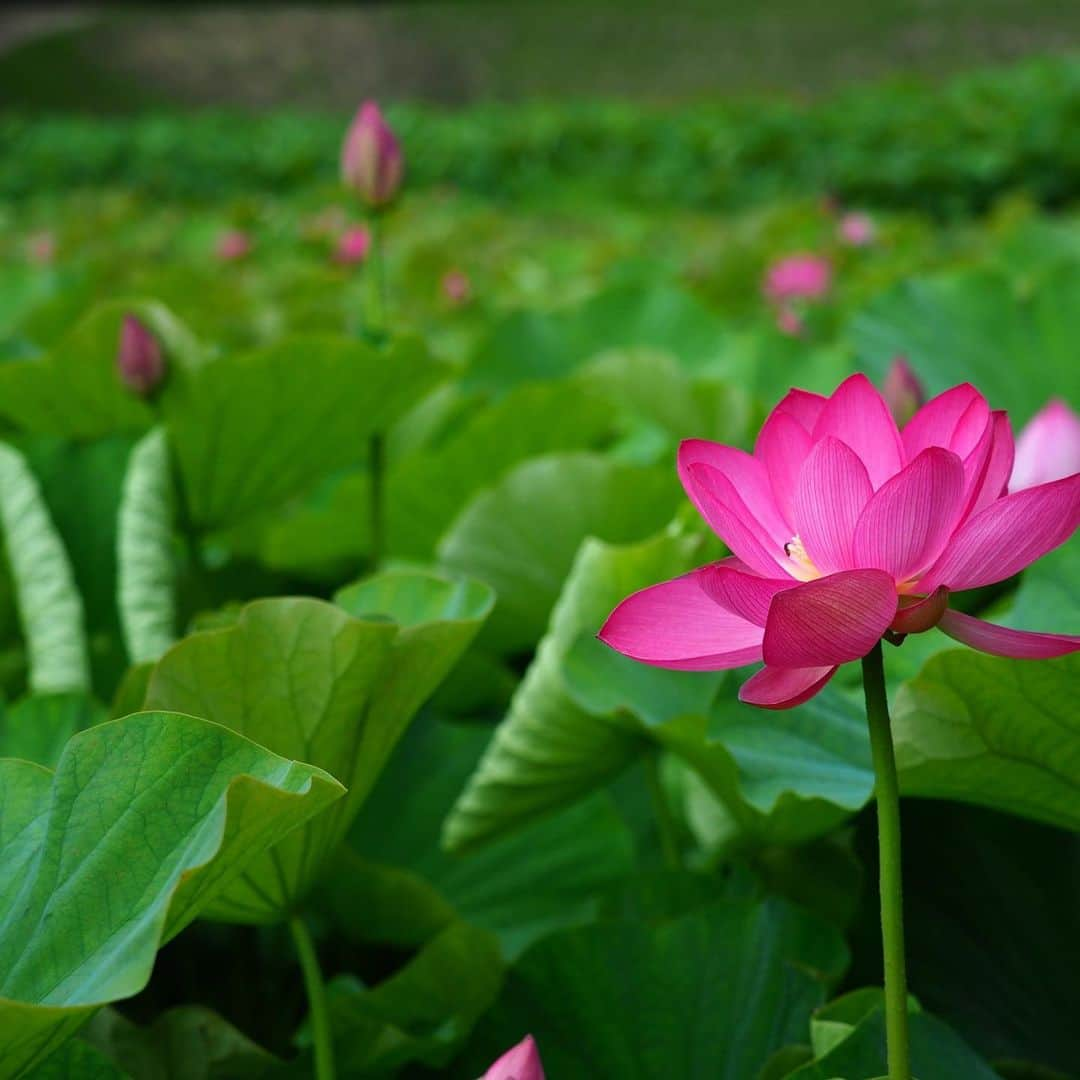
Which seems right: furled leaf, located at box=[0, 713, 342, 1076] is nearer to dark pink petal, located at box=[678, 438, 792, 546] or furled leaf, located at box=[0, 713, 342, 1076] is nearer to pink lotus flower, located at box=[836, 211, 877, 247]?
dark pink petal, located at box=[678, 438, 792, 546]

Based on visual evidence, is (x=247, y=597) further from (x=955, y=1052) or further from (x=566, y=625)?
(x=955, y=1052)

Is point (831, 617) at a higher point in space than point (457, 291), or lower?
higher

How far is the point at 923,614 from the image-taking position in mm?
370

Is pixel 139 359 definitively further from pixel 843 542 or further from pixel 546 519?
pixel 843 542

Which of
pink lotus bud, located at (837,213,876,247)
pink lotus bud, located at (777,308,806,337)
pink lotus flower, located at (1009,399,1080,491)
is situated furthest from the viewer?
pink lotus bud, located at (837,213,876,247)

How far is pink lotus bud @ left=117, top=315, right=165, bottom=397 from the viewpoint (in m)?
0.87

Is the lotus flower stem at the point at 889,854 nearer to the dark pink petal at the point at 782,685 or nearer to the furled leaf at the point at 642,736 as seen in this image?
the dark pink petal at the point at 782,685

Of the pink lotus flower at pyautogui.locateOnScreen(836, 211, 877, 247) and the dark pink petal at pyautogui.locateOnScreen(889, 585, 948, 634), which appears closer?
the dark pink petal at pyautogui.locateOnScreen(889, 585, 948, 634)

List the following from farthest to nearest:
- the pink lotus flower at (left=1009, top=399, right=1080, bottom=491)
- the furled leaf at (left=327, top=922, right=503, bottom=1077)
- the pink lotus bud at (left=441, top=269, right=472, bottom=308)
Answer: the pink lotus bud at (left=441, top=269, right=472, bottom=308) → the pink lotus flower at (left=1009, top=399, right=1080, bottom=491) → the furled leaf at (left=327, top=922, right=503, bottom=1077)

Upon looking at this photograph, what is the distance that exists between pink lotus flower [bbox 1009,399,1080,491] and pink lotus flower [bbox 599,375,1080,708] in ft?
0.96

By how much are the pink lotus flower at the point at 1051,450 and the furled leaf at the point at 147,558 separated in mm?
Answer: 484

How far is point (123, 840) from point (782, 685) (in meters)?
0.21

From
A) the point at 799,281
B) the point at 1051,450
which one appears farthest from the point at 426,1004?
the point at 799,281

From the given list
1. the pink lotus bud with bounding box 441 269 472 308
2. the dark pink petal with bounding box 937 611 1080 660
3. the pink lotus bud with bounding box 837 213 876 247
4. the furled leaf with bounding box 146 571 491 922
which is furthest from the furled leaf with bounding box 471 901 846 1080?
the pink lotus bud with bounding box 837 213 876 247
